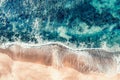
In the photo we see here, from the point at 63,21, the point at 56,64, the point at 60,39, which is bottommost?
the point at 56,64

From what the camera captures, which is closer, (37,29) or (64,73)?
(64,73)

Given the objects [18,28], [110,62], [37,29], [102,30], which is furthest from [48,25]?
[110,62]

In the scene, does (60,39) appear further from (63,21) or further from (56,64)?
(56,64)

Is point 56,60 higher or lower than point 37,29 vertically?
lower

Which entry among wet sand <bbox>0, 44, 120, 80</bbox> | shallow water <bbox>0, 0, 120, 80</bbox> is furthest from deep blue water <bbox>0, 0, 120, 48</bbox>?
wet sand <bbox>0, 44, 120, 80</bbox>

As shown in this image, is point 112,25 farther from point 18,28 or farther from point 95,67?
point 18,28

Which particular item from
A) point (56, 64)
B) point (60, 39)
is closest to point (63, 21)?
point (60, 39)

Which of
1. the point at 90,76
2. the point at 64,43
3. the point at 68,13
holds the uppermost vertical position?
the point at 68,13
